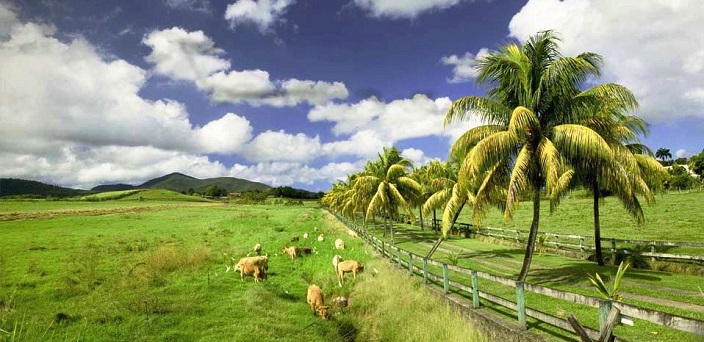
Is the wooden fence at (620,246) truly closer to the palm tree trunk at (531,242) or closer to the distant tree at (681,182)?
the palm tree trunk at (531,242)

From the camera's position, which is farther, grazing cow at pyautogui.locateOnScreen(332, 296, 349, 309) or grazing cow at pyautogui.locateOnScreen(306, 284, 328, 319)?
grazing cow at pyautogui.locateOnScreen(332, 296, 349, 309)

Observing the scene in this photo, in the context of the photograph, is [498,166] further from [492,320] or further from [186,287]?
[186,287]

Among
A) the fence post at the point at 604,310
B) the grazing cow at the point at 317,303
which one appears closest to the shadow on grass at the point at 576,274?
the grazing cow at the point at 317,303

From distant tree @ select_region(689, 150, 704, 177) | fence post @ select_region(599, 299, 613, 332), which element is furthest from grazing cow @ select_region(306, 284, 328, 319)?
distant tree @ select_region(689, 150, 704, 177)

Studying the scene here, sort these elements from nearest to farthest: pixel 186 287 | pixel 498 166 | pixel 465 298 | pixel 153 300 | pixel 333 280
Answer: pixel 465 298
pixel 153 300
pixel 498 166
pixel 186 287
pixel 333 280

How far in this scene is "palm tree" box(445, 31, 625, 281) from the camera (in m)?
12.4

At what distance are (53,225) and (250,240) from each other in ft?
99.7

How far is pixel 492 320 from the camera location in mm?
9094

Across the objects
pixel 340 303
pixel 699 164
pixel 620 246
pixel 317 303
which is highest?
pixel 699 164

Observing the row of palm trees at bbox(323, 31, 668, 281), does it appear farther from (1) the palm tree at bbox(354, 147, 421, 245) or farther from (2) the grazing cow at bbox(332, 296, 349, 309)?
(1) the palm tree at bbox(354, 147, 421, 245)

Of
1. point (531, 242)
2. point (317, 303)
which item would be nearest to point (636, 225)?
point (531, 242)

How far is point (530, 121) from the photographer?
13.1 metres

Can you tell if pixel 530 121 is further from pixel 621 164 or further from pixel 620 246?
pixel 620 246

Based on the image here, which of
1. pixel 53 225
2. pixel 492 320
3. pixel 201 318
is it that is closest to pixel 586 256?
pixel 492 320
